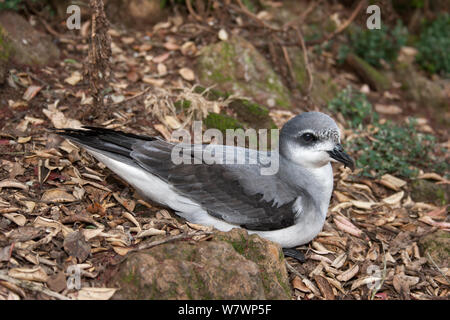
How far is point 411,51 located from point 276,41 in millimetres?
3258

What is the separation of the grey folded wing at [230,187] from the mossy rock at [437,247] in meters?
1.42

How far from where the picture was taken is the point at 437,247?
175 inches

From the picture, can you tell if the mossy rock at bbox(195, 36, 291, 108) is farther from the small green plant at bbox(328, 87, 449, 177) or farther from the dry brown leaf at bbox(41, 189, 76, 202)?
the dry brown leaf at bbox(41, 189, 76, 202)

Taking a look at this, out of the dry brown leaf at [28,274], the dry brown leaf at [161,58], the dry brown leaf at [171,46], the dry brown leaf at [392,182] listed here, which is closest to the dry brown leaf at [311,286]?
the dry brown leaf at [28,274]

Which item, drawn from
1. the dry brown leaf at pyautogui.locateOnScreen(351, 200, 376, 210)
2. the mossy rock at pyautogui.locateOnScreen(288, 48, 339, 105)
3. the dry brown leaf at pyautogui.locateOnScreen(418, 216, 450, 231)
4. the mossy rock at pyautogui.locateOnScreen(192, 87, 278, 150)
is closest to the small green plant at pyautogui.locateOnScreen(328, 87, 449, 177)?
the mossy rock at pyautogui.locateOnScreen(288, 48, 339, 105)

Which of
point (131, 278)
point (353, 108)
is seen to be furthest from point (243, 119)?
point (131, 278)

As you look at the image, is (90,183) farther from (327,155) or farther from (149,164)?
(327,155)

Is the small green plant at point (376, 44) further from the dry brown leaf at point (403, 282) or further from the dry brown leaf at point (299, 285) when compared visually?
the dry brown leaf at point (299, 285)

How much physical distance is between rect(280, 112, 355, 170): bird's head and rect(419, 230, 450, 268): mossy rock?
123cm

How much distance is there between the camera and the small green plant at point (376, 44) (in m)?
7.93

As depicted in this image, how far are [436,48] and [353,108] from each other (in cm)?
277

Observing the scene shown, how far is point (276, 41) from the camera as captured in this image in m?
6.74

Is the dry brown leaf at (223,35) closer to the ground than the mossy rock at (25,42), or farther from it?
closer to the ground
